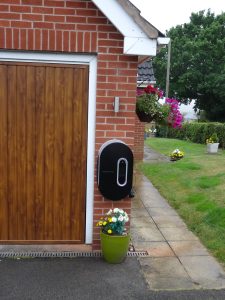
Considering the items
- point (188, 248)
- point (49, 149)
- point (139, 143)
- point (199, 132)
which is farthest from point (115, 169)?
point (199, 132)

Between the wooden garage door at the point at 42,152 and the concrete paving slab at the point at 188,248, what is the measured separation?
4.32 feet

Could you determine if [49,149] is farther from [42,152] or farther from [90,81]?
[90,81]

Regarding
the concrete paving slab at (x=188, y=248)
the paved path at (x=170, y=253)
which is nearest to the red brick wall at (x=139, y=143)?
the paved path at (x=170, y=253)

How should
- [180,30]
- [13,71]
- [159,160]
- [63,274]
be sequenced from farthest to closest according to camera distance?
1. [180,30]
2. [159,160]
3. [13,71]
4. [63,274]

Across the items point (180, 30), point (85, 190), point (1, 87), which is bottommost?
point (85, 190)

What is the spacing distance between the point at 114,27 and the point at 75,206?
2.30m

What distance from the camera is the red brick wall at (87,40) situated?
4.52 m

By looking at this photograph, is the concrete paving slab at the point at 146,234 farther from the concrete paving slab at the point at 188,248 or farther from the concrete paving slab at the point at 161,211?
the concrete paving slab at the point at 161,211

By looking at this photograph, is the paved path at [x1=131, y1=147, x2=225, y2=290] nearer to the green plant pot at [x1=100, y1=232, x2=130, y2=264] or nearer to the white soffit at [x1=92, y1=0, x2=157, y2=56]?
the green plant pot at [x1=100, y1=232, x2=130, y2=264]

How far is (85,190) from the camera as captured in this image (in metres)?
5.02

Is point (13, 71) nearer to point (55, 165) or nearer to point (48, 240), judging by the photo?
point (55, 165)

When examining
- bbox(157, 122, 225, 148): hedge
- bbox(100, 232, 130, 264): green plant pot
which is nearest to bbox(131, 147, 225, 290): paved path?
bbox(100, 232, 130, 264): green plant pot

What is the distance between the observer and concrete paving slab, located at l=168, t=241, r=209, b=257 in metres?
5.20

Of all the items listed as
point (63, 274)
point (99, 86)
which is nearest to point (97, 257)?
point (63, 274)
